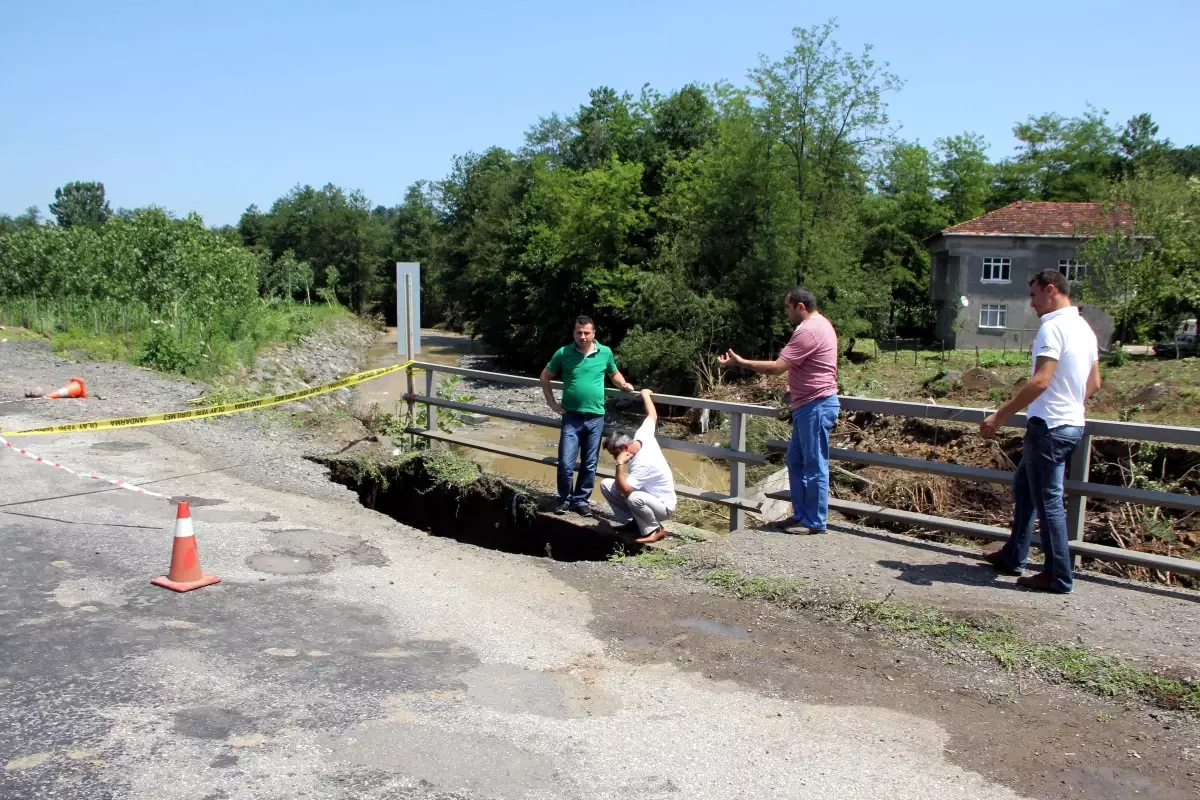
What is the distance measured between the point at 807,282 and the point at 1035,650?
3261 centimetres

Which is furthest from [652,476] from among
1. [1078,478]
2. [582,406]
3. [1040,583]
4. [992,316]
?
[992,316]

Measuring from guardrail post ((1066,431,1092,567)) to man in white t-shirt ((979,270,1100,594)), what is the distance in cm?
44

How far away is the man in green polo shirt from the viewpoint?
841 cm

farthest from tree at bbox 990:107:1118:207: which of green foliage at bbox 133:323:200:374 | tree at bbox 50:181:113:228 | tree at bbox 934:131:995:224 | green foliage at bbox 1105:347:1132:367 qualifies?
tree at bbox 50:181:113:228

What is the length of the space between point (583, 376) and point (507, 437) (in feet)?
68.1

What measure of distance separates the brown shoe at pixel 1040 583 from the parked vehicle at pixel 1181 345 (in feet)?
95.8

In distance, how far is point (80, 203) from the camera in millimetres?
165750

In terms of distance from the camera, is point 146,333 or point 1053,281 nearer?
point 1053,281

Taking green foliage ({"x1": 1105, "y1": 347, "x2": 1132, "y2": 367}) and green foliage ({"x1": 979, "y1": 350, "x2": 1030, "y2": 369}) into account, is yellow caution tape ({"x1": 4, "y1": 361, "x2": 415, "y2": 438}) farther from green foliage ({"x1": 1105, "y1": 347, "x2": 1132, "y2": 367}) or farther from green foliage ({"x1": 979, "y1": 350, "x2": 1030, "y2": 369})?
green foliage ({"x1": 979, "y1": 350, "x2": 1030, "y2": 369})

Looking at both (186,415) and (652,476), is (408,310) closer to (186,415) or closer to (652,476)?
(186,415)

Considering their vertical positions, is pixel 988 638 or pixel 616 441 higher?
pixel 616 441

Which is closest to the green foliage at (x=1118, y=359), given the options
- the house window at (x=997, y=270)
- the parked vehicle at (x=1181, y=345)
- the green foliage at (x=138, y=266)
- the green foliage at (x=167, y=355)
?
the parked vehicle at (x=1181, y=345)

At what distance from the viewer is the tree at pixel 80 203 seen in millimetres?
162000

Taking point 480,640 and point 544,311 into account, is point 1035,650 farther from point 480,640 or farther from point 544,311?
point 544,311
